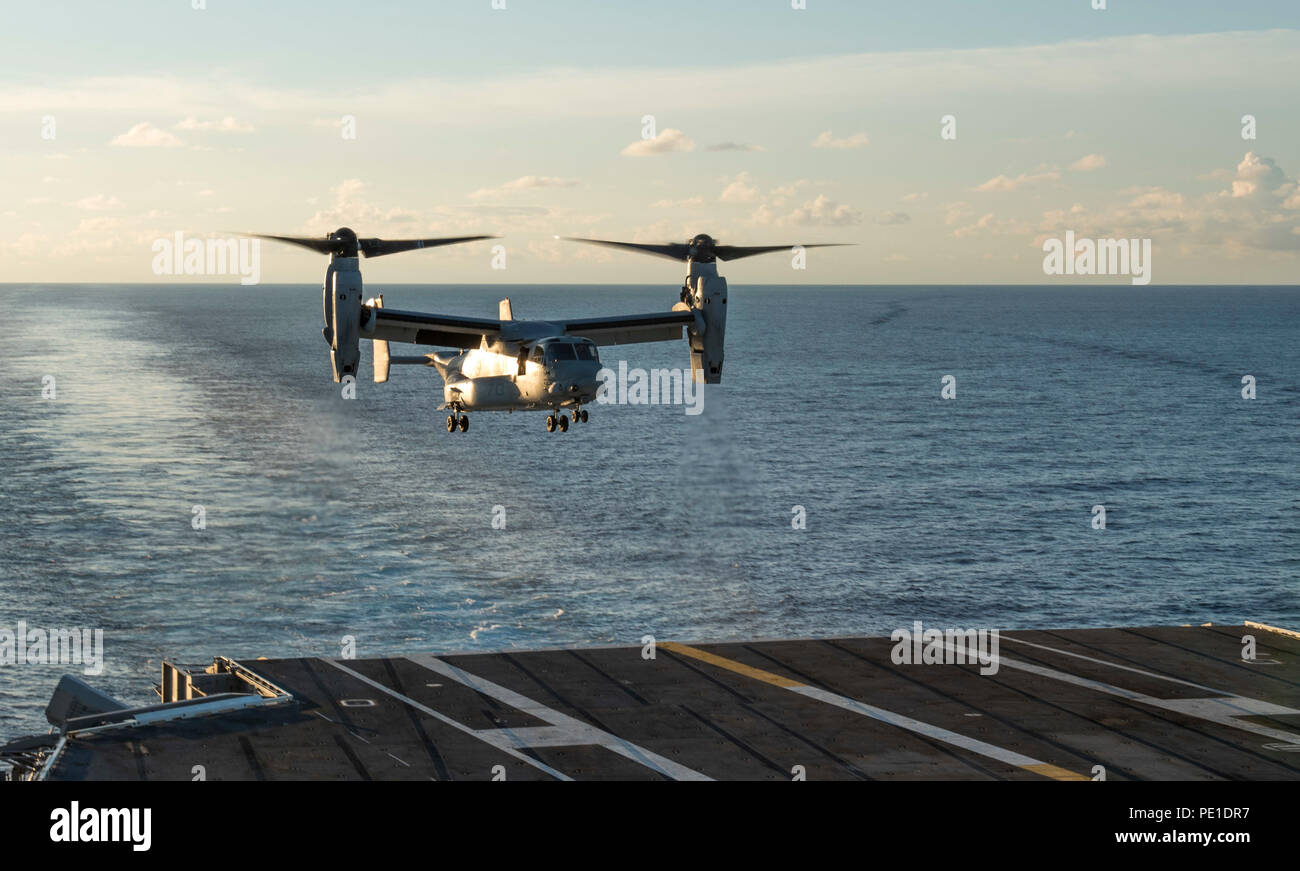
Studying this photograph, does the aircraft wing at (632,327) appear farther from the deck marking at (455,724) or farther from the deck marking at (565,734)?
the deck marking at (455,724)

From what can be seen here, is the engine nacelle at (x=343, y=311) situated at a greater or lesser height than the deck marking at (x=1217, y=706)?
greater

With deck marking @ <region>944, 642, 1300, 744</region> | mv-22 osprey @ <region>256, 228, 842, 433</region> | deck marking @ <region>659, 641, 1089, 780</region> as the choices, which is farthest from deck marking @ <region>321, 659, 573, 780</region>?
deck marking @ <region>944, 642, 1300, 744</region>

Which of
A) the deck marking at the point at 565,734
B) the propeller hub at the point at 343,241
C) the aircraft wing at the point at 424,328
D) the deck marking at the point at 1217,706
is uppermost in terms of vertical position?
the propeller hub at the point at 343,241

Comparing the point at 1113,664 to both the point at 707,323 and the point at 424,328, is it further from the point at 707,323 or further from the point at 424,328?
the point at 424,328

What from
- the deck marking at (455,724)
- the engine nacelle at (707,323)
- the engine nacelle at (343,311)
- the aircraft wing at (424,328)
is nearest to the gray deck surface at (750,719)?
the deck marking at (455,724)
